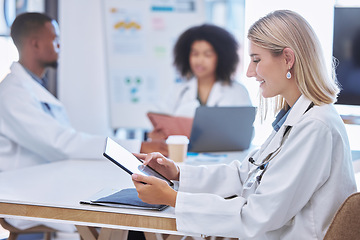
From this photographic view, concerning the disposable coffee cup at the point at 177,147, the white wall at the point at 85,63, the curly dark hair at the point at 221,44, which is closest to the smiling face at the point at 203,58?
the curly dark hair at the point at 221,44

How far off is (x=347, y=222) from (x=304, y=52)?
1.51ft

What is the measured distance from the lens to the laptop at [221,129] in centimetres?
227

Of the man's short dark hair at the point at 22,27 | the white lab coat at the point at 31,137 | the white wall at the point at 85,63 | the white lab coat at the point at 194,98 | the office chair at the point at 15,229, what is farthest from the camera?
the white wall at the point at 85,63

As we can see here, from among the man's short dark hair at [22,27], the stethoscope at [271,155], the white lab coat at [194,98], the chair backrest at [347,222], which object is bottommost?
the white lab coat at [194,98]

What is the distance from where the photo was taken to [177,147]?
2066 mm

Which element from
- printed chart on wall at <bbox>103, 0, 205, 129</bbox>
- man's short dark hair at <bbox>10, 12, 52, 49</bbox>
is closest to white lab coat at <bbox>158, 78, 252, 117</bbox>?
printed chart on wall at <bbox>103, 0, 205, 129</bbox>

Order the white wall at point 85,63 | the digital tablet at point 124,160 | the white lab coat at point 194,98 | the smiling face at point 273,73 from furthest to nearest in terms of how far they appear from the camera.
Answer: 1. the white wall at point 85,63
2. the white lab coat at point 194,98
3. the smiling face at point 273,73
4. the digital tablet at point 124,160

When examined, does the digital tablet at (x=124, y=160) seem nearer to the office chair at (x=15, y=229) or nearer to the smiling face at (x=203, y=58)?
the office chair at (x=15, y=229)

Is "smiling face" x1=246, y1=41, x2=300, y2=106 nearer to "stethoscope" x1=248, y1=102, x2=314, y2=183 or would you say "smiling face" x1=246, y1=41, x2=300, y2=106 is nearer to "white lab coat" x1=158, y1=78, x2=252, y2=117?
"stethoscope" x1=248, y1=102, x2=314, y2=183

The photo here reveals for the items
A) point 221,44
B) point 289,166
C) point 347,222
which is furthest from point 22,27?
point 347,222

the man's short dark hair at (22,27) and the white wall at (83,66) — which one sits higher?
the man's short dark hair at (22,27)

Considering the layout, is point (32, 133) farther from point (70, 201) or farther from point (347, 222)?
point (347, 222)

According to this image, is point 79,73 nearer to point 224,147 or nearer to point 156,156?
point 224,147

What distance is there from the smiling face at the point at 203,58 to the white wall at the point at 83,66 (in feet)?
3.78
